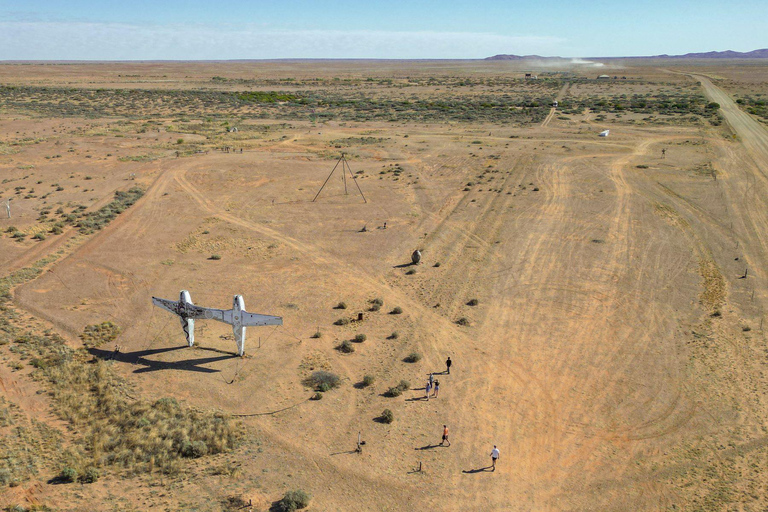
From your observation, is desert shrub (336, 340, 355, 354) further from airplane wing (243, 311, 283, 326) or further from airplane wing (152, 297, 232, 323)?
airplane wing (152, 297, 232, 323)

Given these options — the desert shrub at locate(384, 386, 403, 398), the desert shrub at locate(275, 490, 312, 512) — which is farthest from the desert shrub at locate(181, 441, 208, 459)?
the desert shrub at locate(384, 386, 403, 398)

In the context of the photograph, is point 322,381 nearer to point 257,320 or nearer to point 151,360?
point 257,320

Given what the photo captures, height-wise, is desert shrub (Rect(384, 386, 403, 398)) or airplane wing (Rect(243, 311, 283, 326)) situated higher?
airplane wing (Rect(243, 311, 283, 326))

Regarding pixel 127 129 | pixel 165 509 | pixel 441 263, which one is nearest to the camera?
pixel 165 509

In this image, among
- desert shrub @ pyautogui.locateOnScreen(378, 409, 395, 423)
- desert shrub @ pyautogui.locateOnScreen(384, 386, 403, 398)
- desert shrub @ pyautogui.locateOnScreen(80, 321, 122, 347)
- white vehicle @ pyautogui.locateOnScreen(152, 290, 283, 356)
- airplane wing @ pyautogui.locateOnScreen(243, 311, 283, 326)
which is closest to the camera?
desert shrub @ pyautogui.locateOnScreen(378, 409, 395, 423)

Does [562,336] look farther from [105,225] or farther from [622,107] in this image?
[622,107]

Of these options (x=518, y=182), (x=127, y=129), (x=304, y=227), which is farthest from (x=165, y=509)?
(x=127, y=129)
